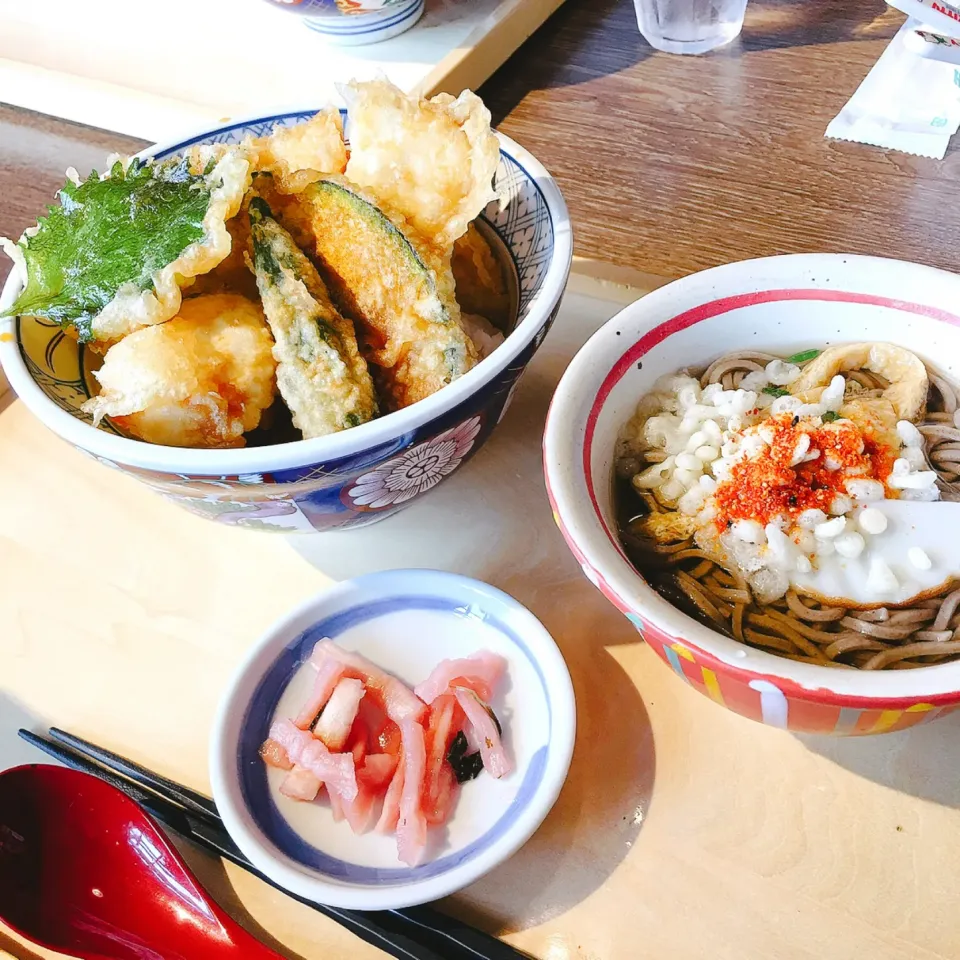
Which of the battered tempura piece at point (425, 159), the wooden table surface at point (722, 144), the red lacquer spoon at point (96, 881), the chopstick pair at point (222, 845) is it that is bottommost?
the red lacquer spoon at point (96, 881)

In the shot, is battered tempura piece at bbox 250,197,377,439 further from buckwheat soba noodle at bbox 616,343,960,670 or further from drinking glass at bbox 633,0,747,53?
drinking glass at bbox 633,0,747,53

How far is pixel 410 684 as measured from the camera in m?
0.86

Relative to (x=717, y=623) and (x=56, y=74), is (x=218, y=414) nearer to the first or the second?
(x=717, y=623)

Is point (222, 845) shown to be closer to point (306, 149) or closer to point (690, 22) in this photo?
point (306, 149)

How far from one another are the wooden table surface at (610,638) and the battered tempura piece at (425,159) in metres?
0.30

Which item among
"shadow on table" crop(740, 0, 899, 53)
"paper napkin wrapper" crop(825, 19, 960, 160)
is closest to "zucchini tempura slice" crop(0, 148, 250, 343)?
"paper napkin wrapper" crop(825, 19, 960, 160)

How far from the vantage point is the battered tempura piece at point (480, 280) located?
961 millimetres

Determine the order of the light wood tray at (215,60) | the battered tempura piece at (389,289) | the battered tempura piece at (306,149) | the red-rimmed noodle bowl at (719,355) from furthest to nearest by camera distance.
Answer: the light wood tray at (215,60), the battered tempura piece at (306,149), the battered tempura piece at (389,289), the red-rimmed noodle bowl at (719,355)

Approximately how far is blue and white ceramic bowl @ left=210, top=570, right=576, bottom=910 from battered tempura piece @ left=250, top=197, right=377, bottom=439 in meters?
0.20

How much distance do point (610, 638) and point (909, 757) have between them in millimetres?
287

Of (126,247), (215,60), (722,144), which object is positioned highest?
(126,247)

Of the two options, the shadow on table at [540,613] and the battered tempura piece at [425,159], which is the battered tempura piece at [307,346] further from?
the shadow on table at [540,613]

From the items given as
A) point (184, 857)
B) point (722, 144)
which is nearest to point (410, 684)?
point (184, 857)

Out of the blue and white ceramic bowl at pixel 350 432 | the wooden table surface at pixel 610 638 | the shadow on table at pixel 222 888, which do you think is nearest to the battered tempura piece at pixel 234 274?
the blue and white ceramic bowl at pixel 350 432
